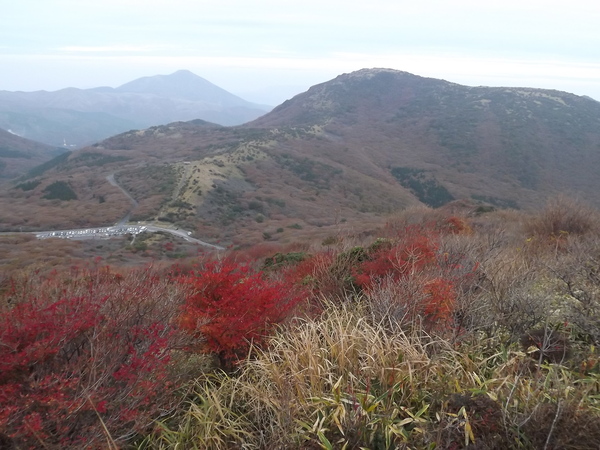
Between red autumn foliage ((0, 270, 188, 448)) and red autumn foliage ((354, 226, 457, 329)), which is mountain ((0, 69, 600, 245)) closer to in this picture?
red autumn foliage ((354, 226, 457, 329))

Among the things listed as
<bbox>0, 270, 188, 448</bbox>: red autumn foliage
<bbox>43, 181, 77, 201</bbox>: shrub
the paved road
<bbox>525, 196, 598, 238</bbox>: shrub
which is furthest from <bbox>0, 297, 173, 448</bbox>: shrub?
<bbox>43, 181, 77, 201</bbox>: shrub

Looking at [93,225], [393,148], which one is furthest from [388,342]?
[393,148]

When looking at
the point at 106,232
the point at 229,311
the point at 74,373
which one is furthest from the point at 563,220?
the point at 106,232

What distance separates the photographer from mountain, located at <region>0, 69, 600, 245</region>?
166 feet

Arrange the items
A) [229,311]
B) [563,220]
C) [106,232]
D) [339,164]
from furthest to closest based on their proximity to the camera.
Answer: [339,164]
[106,232]
[563,220]
[229,311]

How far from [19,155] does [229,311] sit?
160 metres

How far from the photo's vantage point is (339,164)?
253 ft

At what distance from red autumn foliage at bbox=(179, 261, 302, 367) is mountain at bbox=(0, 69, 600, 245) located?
87.7 ft

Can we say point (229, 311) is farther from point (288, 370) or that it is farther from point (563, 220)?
point (563, 220)

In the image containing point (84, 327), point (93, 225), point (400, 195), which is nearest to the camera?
point (84, 327)

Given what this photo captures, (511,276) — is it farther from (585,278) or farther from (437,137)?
(437,137)

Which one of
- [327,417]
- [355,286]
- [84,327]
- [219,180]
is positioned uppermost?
[84,327]

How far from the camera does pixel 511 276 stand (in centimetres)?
572

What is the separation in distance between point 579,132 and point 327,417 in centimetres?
10810
